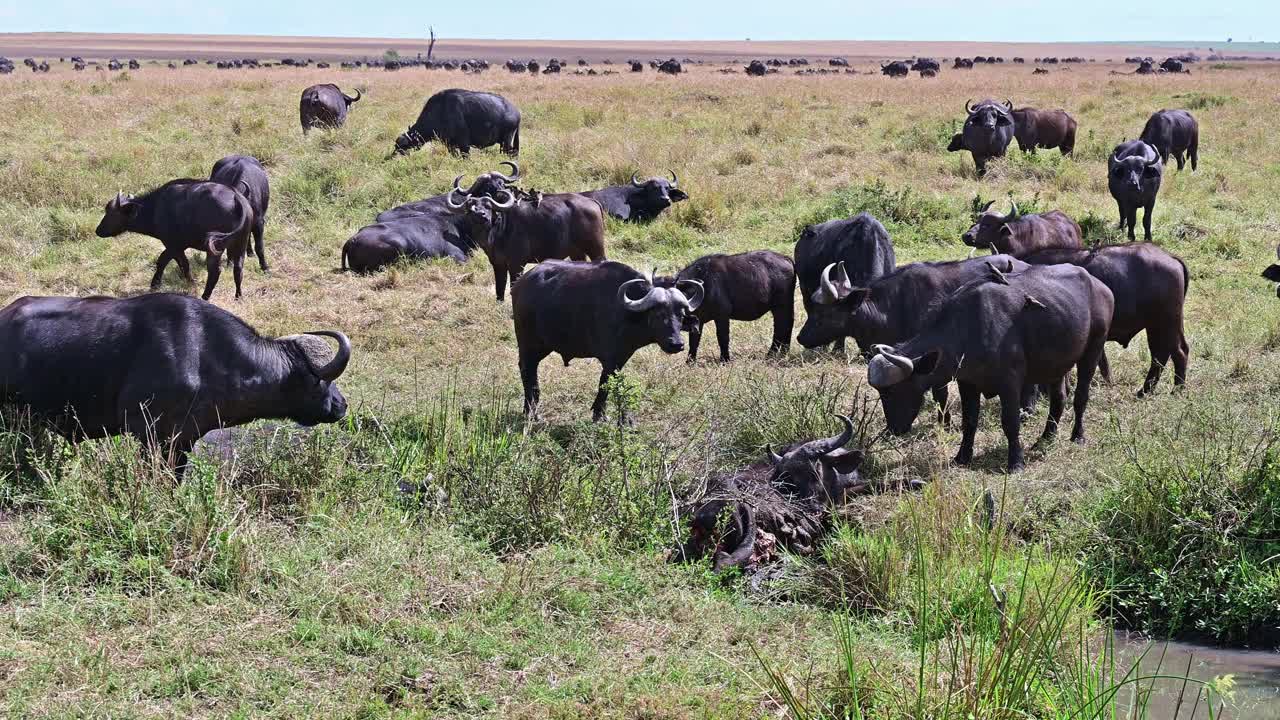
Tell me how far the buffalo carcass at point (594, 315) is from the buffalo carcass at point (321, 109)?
1413 centimetres

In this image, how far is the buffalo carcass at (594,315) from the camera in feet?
30.5

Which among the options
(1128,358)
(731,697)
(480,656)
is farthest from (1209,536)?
(1128,358)

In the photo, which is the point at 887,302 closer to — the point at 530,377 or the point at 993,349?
the point at 993,349

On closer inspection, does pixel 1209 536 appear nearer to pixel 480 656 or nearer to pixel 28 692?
pixel 480 656

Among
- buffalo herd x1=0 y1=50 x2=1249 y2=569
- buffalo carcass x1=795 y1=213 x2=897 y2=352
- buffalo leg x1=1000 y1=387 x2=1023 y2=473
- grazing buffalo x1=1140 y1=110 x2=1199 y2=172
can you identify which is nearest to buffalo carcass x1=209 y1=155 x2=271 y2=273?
buffalo herd x1=0 y1=50 x2=1249 y2=569

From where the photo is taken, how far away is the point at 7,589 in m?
5.53

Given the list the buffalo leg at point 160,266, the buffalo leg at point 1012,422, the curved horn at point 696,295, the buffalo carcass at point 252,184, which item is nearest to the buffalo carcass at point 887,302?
the curved horn at point 696,295

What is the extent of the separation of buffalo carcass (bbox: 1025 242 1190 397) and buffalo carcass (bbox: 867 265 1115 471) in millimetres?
996

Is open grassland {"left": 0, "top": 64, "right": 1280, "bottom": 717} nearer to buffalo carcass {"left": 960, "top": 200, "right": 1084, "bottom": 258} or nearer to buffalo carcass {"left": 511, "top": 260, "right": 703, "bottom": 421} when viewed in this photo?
buffalo carcass {"left": 511, "top": 260, "right": 703, "bottom": 421}

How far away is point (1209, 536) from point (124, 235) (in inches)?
525

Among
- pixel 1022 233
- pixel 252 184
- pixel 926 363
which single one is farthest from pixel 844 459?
pixel 252 184

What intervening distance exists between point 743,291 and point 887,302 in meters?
2.00

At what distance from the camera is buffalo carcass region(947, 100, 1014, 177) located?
790 inches

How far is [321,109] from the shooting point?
2336cm
